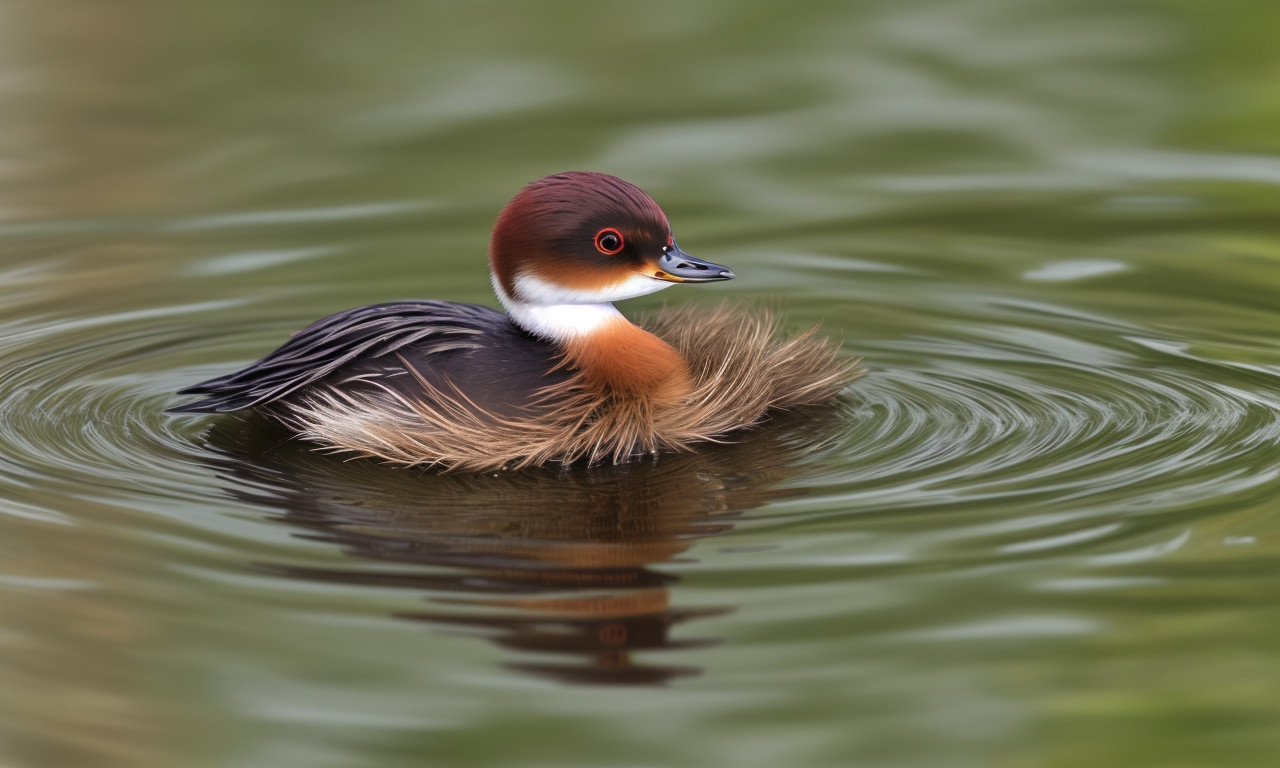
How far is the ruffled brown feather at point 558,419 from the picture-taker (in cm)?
695

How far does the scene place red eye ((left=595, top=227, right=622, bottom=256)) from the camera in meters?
7.06

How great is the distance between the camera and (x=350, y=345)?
7.21 metres

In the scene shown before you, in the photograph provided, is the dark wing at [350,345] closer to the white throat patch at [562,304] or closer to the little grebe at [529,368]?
the little grebe at [529,368]

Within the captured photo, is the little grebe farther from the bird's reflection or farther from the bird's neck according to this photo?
the bird's reflection

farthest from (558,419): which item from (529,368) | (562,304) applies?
(562,304)

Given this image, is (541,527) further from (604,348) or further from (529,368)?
(604,348)

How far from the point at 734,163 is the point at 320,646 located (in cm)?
624

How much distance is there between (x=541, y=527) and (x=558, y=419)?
73cm

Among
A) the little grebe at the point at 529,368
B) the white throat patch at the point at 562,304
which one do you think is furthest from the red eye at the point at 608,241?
the white throat patch at the point at 562,304

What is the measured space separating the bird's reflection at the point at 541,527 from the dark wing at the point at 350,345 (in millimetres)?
195

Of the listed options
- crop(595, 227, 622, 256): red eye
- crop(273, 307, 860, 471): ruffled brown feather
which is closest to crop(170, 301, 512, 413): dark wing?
crop(273, 307, 860, 471): ruffled brown feather

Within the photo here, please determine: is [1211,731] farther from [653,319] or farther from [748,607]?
[653,319]

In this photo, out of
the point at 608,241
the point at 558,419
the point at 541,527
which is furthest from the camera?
the point at 608,241

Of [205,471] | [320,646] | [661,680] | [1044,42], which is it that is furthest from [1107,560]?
[1044,42]
